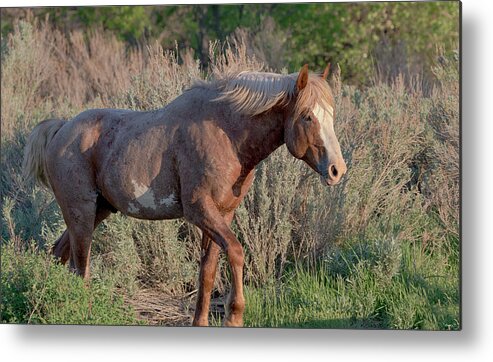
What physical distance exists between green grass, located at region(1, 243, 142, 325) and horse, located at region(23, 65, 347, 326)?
116 mm

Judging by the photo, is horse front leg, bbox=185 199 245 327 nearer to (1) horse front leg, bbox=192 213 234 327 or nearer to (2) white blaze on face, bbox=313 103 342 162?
(1) horse front leg, bbox=192 213 234 327

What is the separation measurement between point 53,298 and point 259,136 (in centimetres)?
147

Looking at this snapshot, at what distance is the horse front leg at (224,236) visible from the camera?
4.61 m

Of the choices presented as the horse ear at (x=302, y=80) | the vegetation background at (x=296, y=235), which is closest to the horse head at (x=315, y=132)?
the horse ear at (x=302, y=80)

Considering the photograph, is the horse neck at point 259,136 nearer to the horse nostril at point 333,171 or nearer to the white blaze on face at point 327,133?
the white blaze on face at point 327,133

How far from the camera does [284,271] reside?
5980mm

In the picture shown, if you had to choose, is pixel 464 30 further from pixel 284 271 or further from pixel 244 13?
pixel 244 13

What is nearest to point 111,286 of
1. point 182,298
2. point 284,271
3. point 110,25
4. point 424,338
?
point 182,298

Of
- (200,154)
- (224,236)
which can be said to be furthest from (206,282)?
(200,154)

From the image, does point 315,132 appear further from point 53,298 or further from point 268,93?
point 53,298

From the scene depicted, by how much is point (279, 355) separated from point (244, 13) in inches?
312

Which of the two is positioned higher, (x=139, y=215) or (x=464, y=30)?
(x=464, y=30)

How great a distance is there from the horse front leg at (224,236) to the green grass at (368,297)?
49cm

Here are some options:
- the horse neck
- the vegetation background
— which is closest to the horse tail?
the vegetation background
